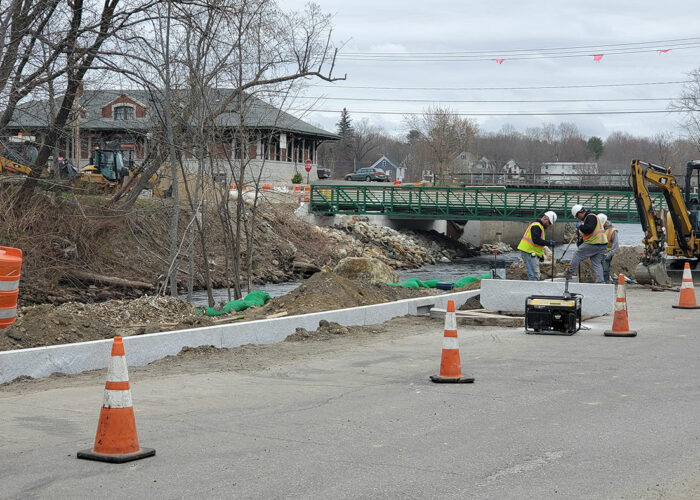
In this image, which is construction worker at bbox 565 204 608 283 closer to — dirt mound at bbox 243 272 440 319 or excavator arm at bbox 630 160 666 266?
excavator arm at bbox 630 160 666 266

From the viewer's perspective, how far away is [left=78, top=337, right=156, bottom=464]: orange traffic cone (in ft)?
20.9

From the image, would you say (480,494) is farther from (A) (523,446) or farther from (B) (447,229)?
(B) (447,229)

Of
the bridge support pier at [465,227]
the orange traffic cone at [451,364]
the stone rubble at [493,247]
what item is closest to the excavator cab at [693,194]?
the orange traffic cone at [451,364]

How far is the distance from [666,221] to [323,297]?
42.7 feet

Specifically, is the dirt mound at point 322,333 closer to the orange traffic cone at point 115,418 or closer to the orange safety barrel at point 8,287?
the orange safety barrel at point 8,287

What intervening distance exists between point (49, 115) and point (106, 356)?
15034 mm

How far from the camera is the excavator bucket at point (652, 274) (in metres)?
22.4

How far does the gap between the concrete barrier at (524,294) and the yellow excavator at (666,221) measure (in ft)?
21.6

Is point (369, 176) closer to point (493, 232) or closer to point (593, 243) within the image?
point (493, 232)

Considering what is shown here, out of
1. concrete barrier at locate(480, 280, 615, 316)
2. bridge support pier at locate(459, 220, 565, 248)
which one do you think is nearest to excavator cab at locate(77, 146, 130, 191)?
concrete barrier at locate(480, 280, 615, 316)

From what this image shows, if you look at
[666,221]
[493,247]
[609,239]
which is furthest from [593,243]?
[493,247]

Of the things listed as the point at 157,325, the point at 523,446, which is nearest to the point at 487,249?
the point at 157,325

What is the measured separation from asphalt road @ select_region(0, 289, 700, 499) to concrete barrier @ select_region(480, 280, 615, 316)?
163 inches

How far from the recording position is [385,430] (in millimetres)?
7535
